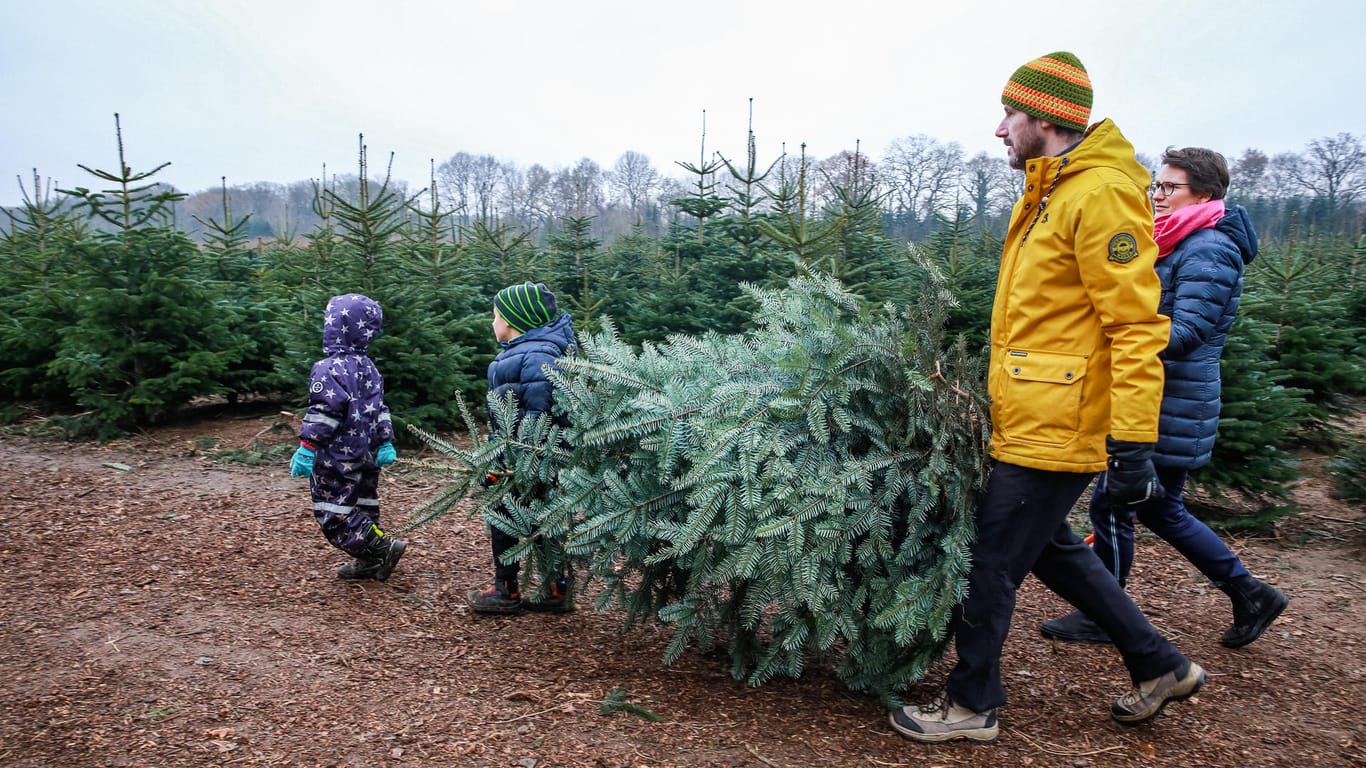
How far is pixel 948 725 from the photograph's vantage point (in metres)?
2.79

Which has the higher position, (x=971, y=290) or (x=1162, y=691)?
(x=971, y=290)

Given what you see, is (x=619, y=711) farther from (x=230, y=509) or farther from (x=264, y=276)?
(x=264, y=276)

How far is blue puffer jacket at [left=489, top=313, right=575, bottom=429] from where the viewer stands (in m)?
3.79

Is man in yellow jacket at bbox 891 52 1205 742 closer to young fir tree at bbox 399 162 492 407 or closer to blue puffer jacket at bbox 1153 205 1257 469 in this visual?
blue puffer jacket at bbox 1153 205 1257 469

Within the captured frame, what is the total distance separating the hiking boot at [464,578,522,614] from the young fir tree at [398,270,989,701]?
99 centimetres

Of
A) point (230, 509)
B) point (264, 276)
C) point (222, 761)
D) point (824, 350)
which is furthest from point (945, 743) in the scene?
point (264, 276)

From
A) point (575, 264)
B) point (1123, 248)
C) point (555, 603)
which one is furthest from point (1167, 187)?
point (575, 264)

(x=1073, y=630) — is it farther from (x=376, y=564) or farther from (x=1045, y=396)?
(x=376, y=564)

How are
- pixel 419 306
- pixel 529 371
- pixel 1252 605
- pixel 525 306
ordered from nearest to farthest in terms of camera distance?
pixel 1252 605 < pixel 529 371 < pixel 525 306 < pixel 419 306

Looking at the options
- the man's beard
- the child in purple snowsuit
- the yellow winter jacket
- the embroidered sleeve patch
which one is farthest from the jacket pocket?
the child in purple snowsuit

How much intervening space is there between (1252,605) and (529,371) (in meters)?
3.48

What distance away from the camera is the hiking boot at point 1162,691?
2.88 m

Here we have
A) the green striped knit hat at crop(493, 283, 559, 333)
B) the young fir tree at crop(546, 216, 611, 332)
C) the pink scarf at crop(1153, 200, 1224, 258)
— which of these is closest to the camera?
the pink scarf at crop(1153, 200, 1224, 258)

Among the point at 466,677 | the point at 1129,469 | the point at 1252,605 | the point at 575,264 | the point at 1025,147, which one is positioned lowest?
the point at 466,677
